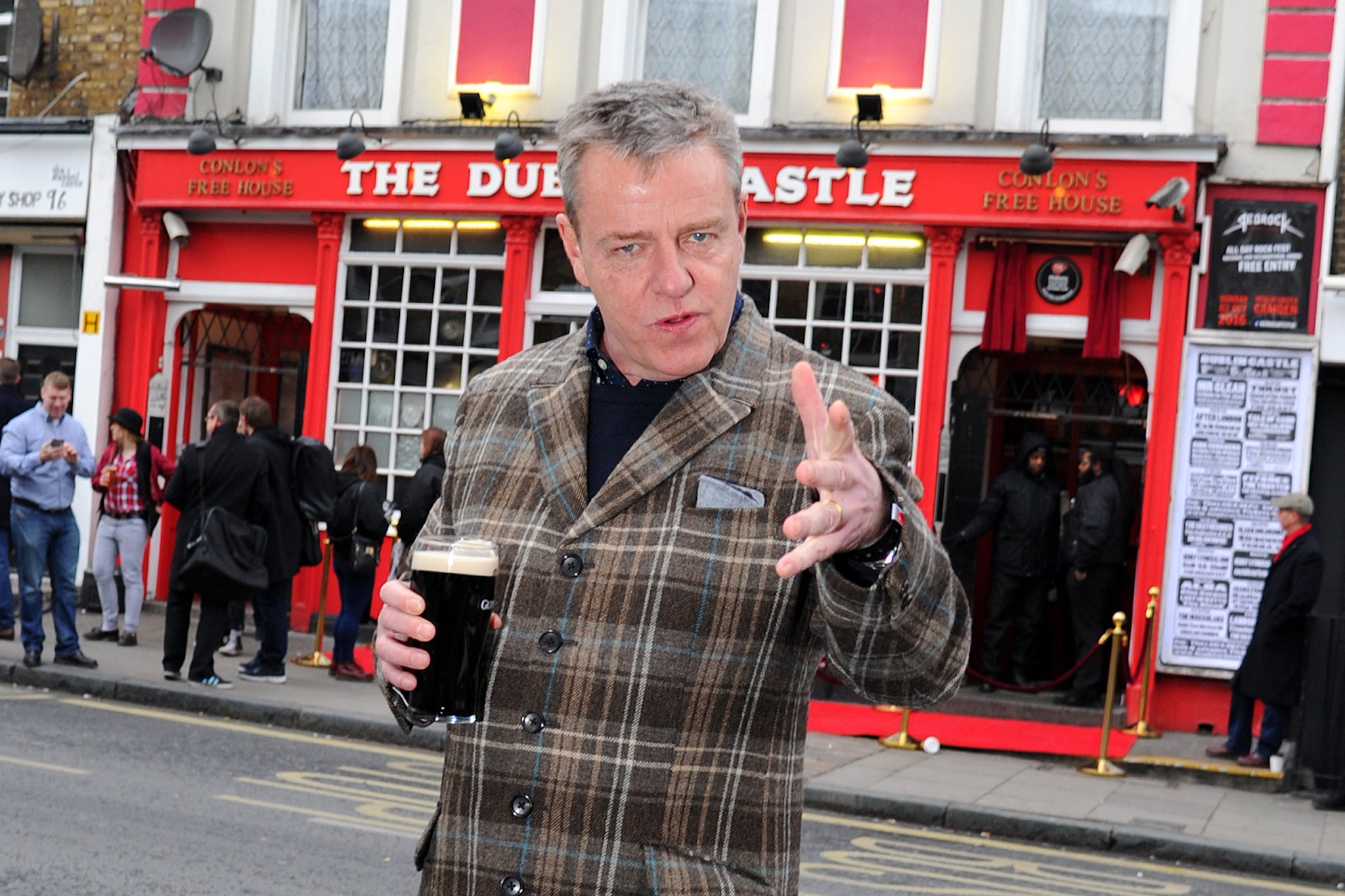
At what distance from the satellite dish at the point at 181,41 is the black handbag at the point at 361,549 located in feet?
17.7

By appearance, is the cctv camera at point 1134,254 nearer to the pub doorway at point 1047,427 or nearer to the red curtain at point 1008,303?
the red curtain at point 1008,303

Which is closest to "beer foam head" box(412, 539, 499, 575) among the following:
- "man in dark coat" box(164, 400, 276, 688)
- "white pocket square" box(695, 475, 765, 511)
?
"white pocket square" box(695, 475, 765, 511)

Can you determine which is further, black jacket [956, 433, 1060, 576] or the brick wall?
the brick wall

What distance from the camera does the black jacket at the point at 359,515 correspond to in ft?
40.0

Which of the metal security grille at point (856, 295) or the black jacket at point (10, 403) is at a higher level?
the metal security grille at point (856, 295)

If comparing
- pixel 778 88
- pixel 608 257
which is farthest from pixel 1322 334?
pixel 608 257

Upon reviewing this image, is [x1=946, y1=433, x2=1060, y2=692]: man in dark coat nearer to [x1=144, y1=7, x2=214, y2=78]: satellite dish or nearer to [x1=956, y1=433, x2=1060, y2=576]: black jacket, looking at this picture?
[x1=956, y1=433, x2=1060, y2=576]: black jacket

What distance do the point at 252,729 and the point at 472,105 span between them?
250 inches

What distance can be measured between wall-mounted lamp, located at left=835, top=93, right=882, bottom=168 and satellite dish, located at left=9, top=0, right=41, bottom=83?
8332mm

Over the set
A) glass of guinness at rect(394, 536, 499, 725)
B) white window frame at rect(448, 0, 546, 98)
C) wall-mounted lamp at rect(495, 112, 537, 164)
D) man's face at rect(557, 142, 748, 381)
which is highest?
white window frame at rect(448, 0, 546, 98)

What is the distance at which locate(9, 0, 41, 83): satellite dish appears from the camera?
1634 cm

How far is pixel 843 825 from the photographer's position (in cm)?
Result: 918

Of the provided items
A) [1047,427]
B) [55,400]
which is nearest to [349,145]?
[55,400]

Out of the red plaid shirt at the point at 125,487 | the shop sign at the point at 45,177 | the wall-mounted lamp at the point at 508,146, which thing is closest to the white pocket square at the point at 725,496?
the red plaid shirt at the point at 125,487
